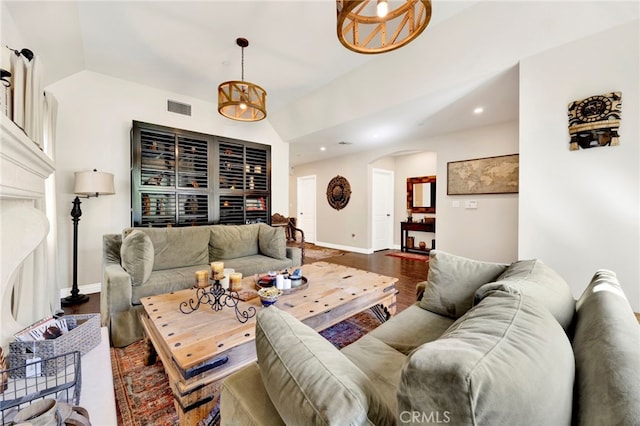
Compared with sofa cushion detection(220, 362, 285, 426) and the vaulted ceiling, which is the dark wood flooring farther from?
the vaulted ceiling

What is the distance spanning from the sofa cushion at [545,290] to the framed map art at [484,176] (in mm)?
3276

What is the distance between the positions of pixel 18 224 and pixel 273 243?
219 centimetres

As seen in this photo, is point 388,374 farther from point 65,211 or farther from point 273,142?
point 273,142

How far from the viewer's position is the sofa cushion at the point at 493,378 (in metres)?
0.45

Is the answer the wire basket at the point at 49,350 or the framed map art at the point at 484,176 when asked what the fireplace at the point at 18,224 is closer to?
the wire basket at the point at 49,350

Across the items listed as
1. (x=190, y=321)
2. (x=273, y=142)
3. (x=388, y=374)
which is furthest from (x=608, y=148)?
(x=273, y=142)

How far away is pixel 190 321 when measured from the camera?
1.48 meters

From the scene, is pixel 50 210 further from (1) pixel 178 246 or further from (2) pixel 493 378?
(2) pixel 493 378

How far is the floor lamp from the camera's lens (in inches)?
119

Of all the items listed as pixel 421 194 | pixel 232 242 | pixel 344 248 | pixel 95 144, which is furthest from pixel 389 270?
pixel 95 144

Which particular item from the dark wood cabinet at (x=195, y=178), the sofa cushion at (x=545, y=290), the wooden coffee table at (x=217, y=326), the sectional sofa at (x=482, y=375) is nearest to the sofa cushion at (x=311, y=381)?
the sectional sofa at (x=482, y=375)

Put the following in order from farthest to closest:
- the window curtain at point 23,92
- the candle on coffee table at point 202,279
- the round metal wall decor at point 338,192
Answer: the round metal wall decor at point 338,192 → the candle on coffee table at point 202,279 → the window curtain at point 23,92

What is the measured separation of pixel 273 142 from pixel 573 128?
435 centimetres

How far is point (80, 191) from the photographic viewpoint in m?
3.02
